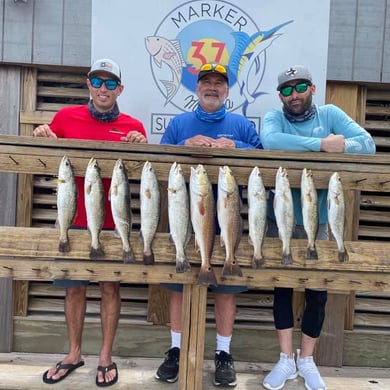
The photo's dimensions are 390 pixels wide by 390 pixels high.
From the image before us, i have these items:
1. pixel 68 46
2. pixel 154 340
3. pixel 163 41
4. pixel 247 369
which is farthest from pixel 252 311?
pixel 68 46

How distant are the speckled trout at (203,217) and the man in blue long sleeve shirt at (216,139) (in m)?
0.40

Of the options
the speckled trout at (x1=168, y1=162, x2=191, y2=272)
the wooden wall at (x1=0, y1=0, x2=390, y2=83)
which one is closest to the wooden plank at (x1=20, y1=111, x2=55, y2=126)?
the wooden wall at (x1=0, y1=0, x2=390, y2=83)

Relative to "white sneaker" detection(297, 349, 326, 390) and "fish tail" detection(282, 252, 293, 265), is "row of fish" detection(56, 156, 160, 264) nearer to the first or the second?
"fish tail" detection(282, 252, 293, 265)

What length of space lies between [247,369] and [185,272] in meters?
1.48

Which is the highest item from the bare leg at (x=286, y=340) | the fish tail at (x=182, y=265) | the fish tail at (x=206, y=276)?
the fish tail at (x=182, y=265)

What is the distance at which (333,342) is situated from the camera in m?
3.87

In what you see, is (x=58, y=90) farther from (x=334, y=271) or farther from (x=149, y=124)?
(x=334, y=271)

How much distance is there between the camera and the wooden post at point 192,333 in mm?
2668

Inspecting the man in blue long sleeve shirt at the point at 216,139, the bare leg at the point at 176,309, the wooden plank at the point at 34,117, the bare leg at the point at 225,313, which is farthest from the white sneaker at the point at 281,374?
the wooden plank at the point at 34,117

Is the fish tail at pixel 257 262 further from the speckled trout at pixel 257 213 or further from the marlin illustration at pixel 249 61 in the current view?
the marlin illustration at pixel 249 61

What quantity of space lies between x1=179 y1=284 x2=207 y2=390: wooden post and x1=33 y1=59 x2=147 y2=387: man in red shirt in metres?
0.55

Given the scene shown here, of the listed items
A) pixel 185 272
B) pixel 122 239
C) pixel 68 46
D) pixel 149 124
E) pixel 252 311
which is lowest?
pixel 252 311

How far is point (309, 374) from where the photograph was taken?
2.95 metres

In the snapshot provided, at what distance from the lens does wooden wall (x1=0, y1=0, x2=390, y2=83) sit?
3.66m
